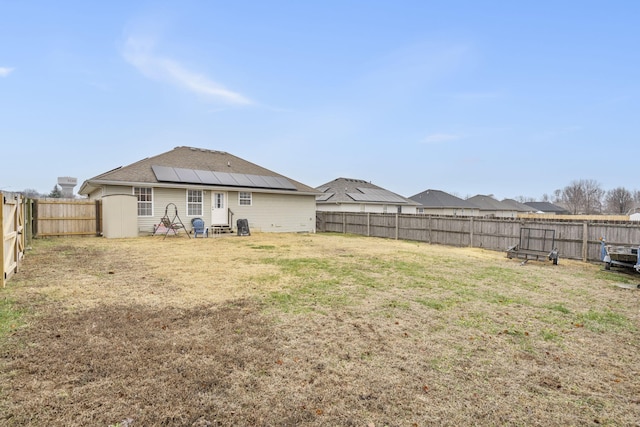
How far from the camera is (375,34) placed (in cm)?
1525

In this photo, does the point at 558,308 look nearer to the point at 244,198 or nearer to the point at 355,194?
the point at 244,198

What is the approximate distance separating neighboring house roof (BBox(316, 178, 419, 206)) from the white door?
10216mm

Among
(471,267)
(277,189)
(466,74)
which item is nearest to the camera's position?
(471,267)

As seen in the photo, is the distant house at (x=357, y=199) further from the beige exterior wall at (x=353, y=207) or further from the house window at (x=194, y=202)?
the house window at (x=194, y=202)

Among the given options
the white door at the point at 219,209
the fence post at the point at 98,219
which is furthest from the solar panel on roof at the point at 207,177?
the fence post at the point at 98,219

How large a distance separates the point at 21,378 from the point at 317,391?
2513 mm

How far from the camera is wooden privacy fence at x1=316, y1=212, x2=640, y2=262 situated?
33.7ft

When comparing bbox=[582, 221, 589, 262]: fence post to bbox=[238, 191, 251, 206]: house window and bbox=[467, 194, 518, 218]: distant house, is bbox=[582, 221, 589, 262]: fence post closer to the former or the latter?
bbox=[238, 191, 251, 206]: house window

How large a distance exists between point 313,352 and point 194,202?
14611 millimetres

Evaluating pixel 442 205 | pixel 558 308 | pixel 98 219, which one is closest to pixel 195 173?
pixel 98 219

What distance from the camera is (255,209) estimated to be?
1819 centimetres

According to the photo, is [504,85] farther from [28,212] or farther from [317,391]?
[28,212]

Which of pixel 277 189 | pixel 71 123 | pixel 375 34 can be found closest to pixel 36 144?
pixel 71 123

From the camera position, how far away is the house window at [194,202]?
52.6 feet
